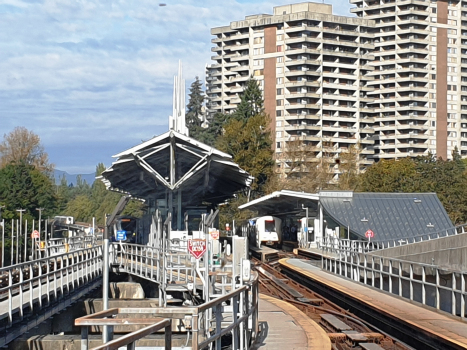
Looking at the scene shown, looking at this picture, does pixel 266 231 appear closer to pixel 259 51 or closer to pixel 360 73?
pixel 259 51

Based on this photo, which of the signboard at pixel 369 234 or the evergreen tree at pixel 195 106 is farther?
the evergreen tree at pixel 195 106

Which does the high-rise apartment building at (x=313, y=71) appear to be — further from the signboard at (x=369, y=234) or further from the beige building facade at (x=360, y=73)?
the signboard at (x=369, y=234)

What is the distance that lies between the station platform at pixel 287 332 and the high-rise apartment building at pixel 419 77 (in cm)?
12786

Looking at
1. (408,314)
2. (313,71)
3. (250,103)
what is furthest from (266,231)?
(313,71)

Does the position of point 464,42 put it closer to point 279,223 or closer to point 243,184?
point 279,223

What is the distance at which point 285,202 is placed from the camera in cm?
6256

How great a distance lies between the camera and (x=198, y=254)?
19.2 m

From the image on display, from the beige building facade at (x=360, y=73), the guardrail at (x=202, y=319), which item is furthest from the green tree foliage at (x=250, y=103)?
the guardrail at (x=202, y=319)

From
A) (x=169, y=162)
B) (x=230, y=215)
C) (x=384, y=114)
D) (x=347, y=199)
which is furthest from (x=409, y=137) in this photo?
(x=169, y=162)

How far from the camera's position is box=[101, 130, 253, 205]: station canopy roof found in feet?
130

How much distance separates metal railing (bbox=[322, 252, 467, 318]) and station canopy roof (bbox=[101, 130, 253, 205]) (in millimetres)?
8823

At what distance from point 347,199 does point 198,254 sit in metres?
32.8

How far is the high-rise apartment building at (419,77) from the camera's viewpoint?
145 metres

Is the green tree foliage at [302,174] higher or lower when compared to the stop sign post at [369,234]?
higher
